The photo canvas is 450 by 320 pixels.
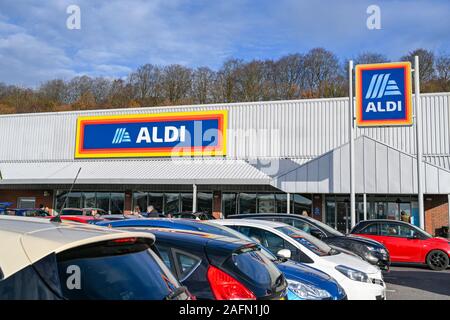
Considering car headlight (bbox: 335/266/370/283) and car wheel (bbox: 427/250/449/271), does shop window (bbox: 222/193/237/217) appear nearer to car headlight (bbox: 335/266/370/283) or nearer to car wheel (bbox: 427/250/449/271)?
car wheel (bbox: 427/250/449/271)

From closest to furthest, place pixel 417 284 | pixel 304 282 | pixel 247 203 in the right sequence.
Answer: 1. pixel 304 282
2. pixel 417 284
3. pixel 247 203

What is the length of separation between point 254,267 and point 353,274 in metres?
3.74

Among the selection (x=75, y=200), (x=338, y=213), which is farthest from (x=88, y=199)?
(x=338, y=213)

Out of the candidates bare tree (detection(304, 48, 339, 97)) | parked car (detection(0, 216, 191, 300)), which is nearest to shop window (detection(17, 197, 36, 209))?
parked car (detection(0, 216, 191, 300))

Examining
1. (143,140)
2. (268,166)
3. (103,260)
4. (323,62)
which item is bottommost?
(103,260)

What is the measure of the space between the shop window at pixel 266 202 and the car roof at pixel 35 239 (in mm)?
22751

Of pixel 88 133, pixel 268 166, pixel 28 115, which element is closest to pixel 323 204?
pixel 268 166

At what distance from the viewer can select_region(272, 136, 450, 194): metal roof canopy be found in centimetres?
1923

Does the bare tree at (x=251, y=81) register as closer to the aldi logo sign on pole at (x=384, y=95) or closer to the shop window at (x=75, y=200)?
the shop window at (x=75, y=200)

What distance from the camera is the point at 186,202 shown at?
27109mm

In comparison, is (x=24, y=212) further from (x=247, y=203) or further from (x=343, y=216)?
(x=343, y=216)
